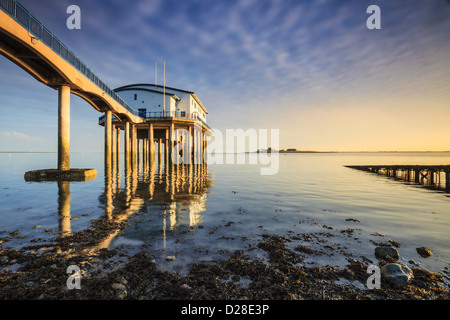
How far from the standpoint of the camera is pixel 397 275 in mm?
3701

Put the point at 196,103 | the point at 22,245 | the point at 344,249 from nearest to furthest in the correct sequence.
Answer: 1. the point at 22,245
2. the point at 344,249
3. the point at 196,103

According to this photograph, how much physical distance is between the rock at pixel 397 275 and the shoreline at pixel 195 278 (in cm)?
9

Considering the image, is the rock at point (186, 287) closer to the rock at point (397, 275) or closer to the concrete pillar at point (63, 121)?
the rock at point (397, 275)

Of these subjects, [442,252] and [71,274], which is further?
[442,252]

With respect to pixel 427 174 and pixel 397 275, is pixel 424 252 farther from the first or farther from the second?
pixel 427 174

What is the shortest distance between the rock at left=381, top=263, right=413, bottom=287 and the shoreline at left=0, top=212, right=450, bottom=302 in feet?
0.28

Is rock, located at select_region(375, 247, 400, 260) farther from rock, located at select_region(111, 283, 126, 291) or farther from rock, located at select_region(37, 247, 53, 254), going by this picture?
rock, located at select_region(37, 247, 53, 254)

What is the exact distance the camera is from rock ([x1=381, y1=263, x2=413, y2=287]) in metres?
3.61

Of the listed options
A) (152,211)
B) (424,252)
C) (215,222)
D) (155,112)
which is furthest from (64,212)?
(155,112)

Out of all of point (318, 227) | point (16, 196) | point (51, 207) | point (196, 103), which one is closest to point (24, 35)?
point (16, 196)

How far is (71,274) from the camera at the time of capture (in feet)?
12.1

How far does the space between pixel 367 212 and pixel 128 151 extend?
35.1 m

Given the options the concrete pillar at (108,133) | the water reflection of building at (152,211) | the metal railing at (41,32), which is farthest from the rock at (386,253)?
the concrete pillar at (108,133)
